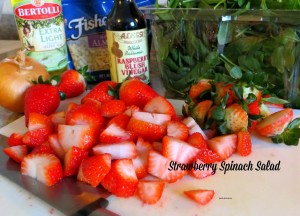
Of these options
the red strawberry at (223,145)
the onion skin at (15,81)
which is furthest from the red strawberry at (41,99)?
the red strawberry at (223,145)

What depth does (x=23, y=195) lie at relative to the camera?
588 mm

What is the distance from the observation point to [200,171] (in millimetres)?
604

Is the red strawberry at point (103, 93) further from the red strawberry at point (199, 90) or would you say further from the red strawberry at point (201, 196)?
the red strawberry at point (201, 196)

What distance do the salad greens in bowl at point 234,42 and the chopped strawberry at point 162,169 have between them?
0.24 m

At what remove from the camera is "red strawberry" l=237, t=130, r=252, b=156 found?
0.65m

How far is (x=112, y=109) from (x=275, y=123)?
0.34 metres

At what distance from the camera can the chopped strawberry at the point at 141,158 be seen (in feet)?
1.97

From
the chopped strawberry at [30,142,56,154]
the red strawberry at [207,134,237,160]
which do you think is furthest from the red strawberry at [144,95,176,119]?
the chopped strawberry at [30,142,56,154]

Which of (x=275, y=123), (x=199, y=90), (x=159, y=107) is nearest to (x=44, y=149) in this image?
(x=159, y=107)

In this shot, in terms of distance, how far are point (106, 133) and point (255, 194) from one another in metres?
0.29

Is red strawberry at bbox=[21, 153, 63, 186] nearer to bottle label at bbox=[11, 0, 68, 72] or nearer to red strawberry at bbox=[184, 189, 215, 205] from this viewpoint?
red strawberry at bbox=[184, 189, 215, 205]

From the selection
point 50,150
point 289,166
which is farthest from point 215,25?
point 50,150

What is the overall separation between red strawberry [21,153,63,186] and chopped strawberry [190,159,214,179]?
241mm

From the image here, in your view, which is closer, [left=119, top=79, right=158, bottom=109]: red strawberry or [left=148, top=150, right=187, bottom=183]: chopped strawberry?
[left=148, top=150, right=187, bottom=183]: chopped strawberry
